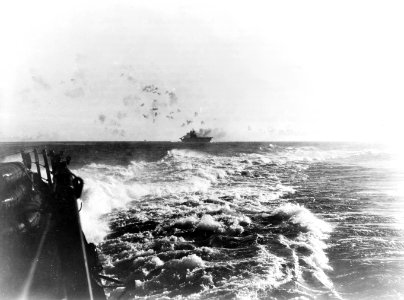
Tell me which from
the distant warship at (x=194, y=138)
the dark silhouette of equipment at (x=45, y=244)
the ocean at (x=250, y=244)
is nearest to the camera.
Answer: the dark silhouette of equipment at (x=45, y=244)

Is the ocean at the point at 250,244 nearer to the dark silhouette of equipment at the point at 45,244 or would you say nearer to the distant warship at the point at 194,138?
the dark silhouette of equipment at the point at 45,244

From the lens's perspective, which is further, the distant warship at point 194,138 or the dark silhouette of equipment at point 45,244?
the distant warship at point 194,138

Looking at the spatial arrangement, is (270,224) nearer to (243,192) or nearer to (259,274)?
(259,274)

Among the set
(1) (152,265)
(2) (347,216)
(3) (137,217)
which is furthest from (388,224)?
(3) (137,217)

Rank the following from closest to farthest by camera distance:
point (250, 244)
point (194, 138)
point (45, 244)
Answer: point (45, 244) < point (250, 244) < point (194, 138)

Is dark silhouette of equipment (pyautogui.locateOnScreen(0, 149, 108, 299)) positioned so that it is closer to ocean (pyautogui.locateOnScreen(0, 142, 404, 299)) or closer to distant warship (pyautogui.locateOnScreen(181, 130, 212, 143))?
ocean (pyautogui.locateOnScreen(0, 142, 404, 299))

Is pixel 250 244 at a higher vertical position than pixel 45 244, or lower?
lower

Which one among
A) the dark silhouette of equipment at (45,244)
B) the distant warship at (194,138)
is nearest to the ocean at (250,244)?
the dark silhouette of equipment at (45,244)

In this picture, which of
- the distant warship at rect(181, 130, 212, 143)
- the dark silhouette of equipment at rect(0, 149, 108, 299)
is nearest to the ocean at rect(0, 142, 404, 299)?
the dark silhouette of equipment at rect(0, 149, 108, 299)

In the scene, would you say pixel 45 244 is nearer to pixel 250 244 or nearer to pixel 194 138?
pixel 250 244

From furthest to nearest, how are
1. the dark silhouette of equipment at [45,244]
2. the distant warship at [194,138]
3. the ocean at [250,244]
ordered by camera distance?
the distant warship at [194,138] → the ocean at [250,244] → the dark silhouette of equipment at [45,244]

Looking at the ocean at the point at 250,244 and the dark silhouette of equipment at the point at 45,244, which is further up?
the dark silhouette of equipment at the point at 45,244

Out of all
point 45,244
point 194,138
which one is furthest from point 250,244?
point 194,138

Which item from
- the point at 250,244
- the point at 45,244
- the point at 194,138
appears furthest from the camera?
the point at 194,138
